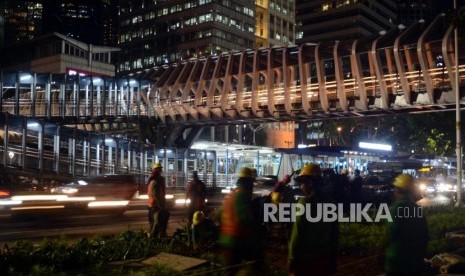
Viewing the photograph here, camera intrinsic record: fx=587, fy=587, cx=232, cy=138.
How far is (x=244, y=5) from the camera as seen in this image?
121062mm

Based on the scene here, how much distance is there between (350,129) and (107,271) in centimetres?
6541

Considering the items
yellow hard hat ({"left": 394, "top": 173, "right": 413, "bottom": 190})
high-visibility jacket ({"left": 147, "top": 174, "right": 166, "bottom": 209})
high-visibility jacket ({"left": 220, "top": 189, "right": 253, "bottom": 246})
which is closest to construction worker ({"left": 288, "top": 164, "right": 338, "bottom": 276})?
yellow hard hat ({"left": 394, "top": 173, "right": 413, "bottom": 190})

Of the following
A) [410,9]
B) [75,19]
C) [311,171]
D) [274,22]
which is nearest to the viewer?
[311,171]

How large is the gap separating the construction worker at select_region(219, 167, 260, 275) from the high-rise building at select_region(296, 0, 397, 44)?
422 ft

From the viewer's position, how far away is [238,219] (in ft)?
21.4

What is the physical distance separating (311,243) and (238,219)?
119cm

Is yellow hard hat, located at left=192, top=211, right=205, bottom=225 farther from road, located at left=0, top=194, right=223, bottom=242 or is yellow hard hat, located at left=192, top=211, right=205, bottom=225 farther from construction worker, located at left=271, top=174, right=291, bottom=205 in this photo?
road, located at left=0, top=194, right=223, bottom=242

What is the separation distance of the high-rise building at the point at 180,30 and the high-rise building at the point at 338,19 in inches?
857

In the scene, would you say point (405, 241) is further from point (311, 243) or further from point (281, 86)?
point (281, 86)

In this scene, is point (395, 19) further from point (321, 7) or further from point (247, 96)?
point (247, 96)

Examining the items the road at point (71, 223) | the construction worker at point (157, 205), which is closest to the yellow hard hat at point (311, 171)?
the construction worker at point (157, 205)

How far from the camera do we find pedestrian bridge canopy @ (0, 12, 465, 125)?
1300 inches

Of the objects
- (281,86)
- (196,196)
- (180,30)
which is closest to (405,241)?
(196,196)

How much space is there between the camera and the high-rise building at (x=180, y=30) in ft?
377
